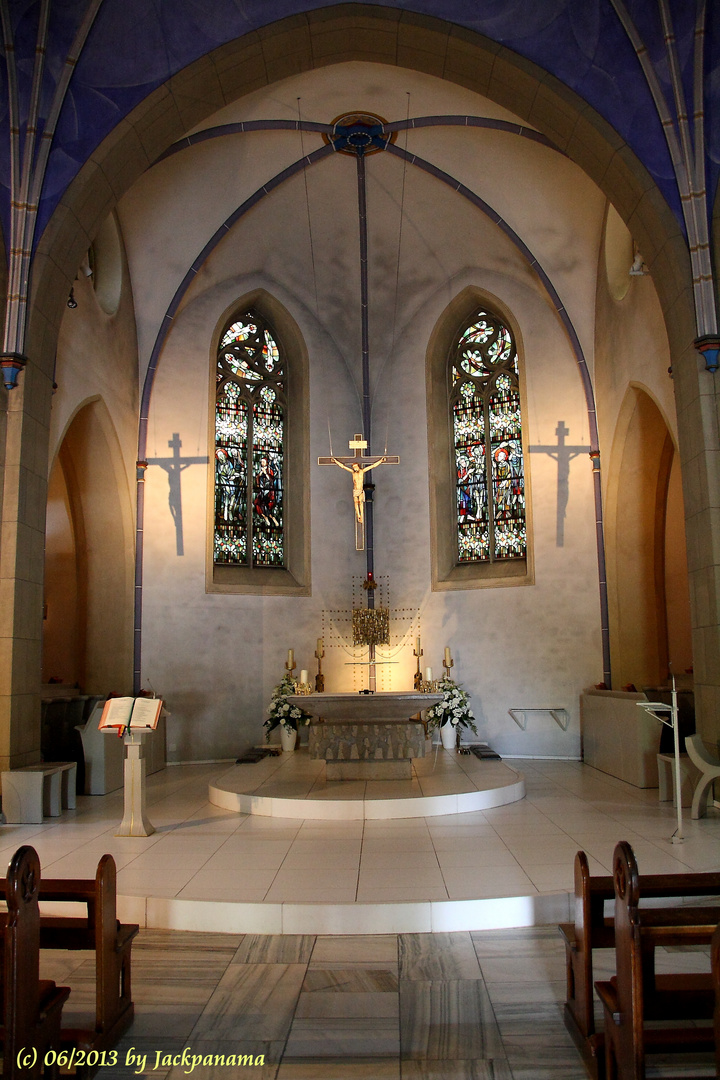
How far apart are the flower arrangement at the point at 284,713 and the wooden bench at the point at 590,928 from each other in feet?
25.6

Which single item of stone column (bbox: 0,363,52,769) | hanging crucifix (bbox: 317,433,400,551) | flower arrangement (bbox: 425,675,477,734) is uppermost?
hanging crucifix (bbox: 317,433,400,551)

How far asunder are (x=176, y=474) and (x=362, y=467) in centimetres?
308

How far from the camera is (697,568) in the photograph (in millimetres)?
8438

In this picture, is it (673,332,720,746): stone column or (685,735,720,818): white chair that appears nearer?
(685,735,720,818): white chair

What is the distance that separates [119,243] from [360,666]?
762cm

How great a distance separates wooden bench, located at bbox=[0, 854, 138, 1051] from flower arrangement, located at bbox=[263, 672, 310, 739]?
296 inches

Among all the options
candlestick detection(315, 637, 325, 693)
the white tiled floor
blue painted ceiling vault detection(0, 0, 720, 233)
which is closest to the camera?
the white tiled floor

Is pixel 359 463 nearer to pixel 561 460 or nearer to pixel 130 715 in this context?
pixel 561 460

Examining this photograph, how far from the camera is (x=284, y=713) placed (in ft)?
38.5

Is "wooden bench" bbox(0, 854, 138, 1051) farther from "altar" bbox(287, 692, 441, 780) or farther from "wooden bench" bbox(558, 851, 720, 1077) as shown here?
"altar" bbox(287, 692, 441, 780)

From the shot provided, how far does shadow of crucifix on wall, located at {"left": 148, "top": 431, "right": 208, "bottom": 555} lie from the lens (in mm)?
12761

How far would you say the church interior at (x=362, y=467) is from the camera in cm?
561

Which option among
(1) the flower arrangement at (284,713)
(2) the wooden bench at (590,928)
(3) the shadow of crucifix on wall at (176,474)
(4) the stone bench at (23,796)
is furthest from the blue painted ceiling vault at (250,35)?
(2) the wooden bench at (590,928)

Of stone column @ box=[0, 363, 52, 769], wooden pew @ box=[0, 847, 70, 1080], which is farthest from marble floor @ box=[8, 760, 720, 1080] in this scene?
stone column @ box=[0, 363, 52, 769]
